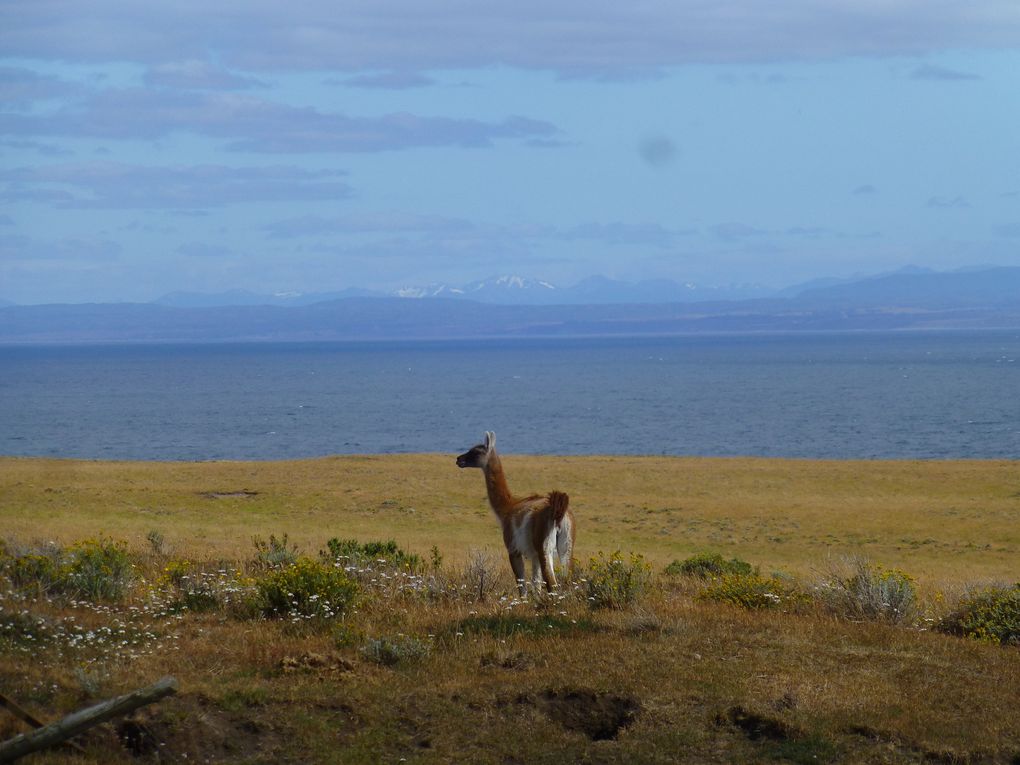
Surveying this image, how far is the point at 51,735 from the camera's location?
22.4ft

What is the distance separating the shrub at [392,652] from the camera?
935cm

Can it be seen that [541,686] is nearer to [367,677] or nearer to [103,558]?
[367,677]

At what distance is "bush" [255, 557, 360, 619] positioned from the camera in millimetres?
11016

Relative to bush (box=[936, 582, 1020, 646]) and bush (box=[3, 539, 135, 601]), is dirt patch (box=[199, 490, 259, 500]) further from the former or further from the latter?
bush (box=[936, 582, 1020, 646])

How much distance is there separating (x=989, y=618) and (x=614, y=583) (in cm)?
362

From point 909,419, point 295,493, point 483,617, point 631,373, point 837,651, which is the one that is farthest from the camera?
point 631,373

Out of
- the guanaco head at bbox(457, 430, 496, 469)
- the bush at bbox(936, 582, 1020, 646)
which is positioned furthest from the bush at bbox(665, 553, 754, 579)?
the bush at bbox(936, 582, 1020, 646)

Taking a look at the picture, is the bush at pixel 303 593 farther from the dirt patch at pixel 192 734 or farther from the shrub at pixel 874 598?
the shrub at pixel 874 598

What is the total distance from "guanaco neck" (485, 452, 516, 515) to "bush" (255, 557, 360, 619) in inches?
86.2

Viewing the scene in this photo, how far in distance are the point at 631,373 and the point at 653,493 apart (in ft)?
507

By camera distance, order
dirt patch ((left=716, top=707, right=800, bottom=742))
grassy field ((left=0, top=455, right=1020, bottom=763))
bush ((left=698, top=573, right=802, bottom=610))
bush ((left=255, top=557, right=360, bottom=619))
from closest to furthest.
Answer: grassy field ((left=0, top=455, right=1020, bottom=763)) → dirt patch ((left=716, top=707, right=800, bottom=742)) → bush ((left=255, top=557, right=360, bottom=619)) → bush ((left=698, top=573, right=802, bottom=610))

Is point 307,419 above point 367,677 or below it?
below

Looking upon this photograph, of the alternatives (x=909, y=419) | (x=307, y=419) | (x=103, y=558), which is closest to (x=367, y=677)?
(x=103, y=558)

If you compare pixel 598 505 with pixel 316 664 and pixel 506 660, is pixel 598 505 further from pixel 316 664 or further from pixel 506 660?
pixel 316 664
